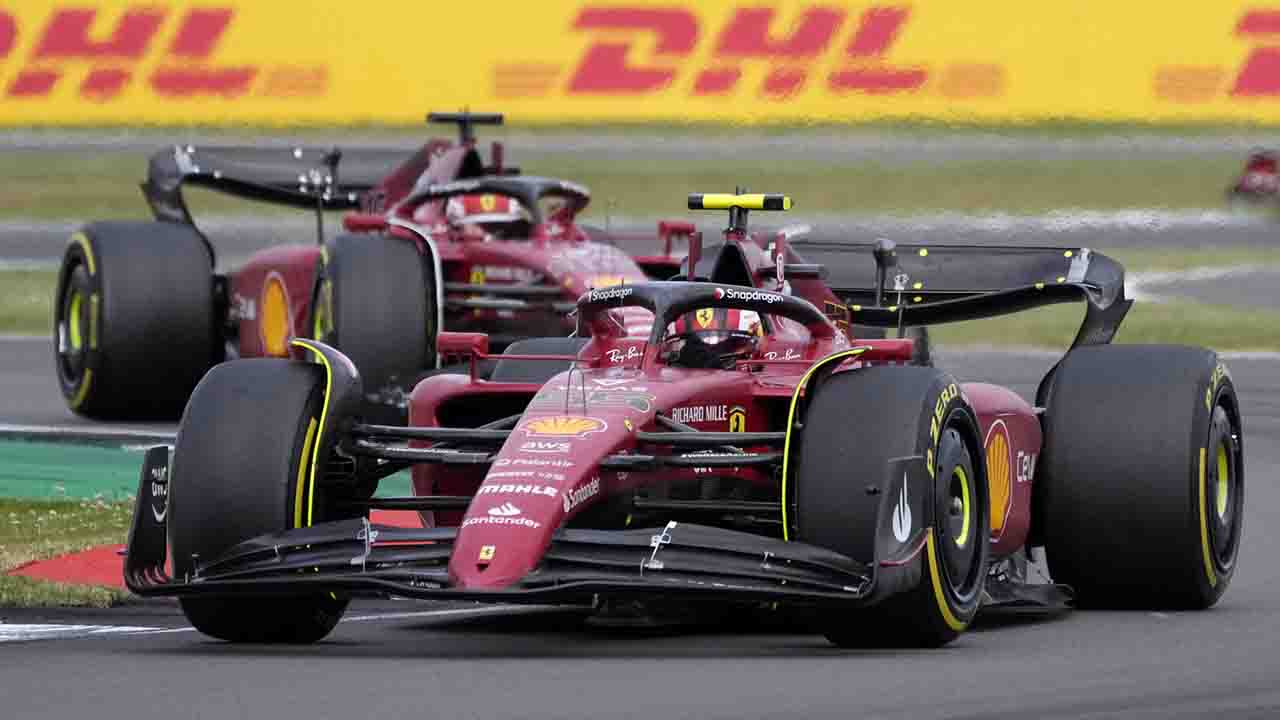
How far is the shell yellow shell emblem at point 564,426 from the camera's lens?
9.91 metres

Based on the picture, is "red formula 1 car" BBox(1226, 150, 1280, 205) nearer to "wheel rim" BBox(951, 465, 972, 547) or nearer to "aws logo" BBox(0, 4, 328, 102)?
"aws logo" BBox(0, 4, 328, 102)

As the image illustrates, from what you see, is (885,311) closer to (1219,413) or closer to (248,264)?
(1219,413)

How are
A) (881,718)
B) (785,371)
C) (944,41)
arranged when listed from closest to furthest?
(881,718)
(785,371)
(944,41)

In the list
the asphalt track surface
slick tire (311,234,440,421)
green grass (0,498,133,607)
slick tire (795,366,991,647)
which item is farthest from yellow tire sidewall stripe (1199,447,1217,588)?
slick tire (311,234,440,421)

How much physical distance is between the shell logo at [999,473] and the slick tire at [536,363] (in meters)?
2.04

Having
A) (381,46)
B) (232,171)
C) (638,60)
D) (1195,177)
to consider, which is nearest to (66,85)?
(381,46)

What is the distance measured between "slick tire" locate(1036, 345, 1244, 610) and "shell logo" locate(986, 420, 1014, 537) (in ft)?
0.87

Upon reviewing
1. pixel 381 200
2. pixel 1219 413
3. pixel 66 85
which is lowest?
pixel 1219 413

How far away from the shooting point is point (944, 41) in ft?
136

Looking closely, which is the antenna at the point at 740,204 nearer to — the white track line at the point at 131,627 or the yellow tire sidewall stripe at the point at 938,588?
the white track line at the point at 131,627

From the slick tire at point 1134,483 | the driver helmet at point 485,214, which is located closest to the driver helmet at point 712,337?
the slick tire at point 1134,483

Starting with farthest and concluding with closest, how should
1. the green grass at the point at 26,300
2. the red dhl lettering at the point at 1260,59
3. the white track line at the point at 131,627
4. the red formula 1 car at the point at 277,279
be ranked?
the red dhl lettering at the point at 1260,59
the green grass at the point at 26,300
the red formula 1 car at the point at 277,279
the white track line at the point at 131,627

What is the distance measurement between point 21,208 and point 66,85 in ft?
7.80

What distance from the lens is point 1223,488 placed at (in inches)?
464
